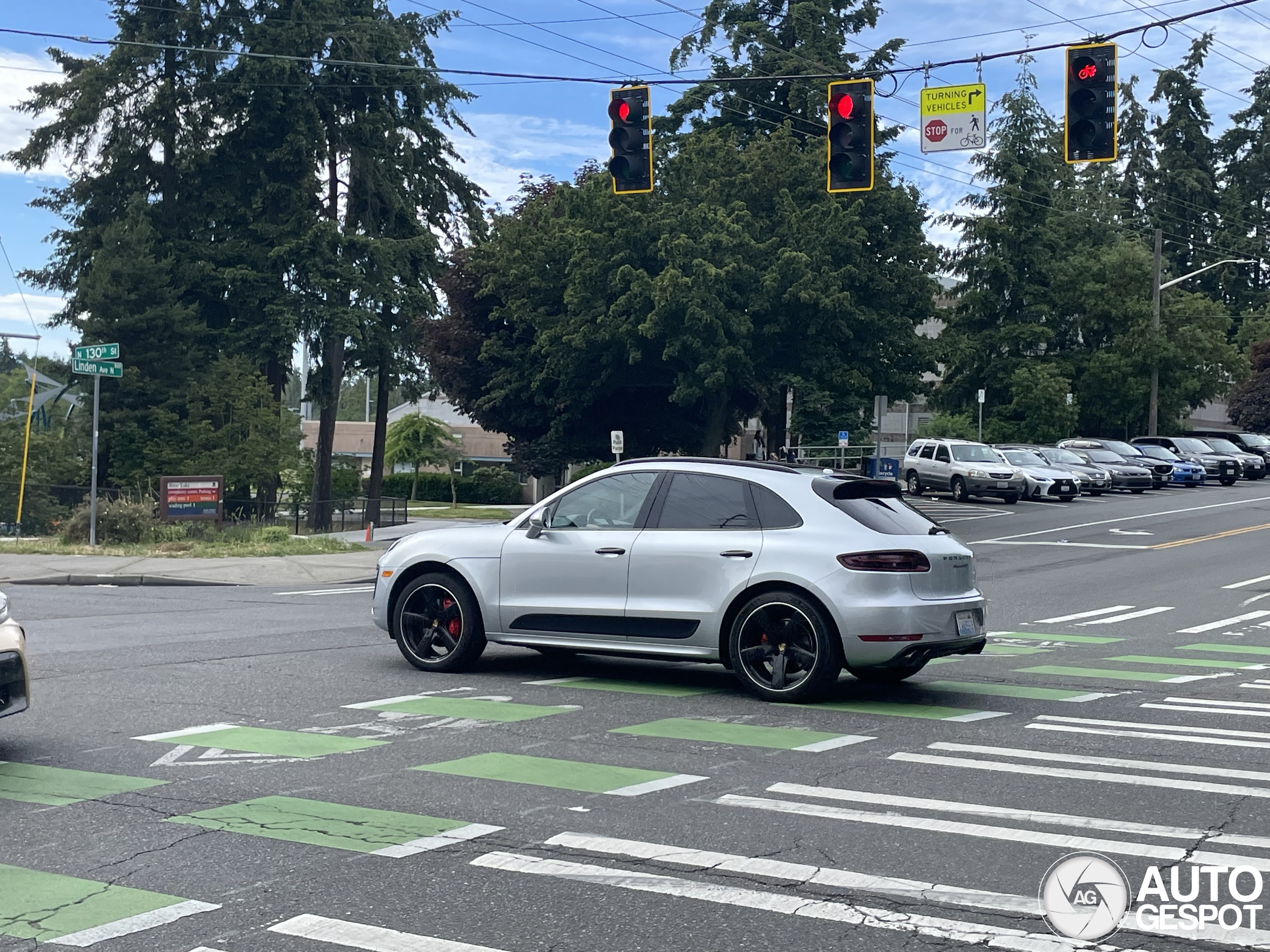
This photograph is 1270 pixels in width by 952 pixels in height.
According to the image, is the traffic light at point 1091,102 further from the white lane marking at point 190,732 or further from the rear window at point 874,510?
the white lane marking at point 190,732

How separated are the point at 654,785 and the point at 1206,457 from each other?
50.2 meters

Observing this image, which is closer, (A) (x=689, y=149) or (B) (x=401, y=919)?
(B) (x=401, y=919)

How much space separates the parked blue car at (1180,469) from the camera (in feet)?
166

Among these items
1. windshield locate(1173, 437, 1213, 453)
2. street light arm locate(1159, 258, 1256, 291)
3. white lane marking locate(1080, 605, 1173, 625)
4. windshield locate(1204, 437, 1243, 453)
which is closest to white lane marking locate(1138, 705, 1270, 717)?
white lane marking locate(1080, 605, 1173, 625)

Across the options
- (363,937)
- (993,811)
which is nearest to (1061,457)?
(993,811)

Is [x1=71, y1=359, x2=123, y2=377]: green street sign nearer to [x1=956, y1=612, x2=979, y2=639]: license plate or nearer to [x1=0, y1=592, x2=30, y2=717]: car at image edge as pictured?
[x1=0, y1=592, x2=30, y2=717]: car at image edge

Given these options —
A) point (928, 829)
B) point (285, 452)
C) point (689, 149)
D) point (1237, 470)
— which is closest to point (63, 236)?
point (285, 452)

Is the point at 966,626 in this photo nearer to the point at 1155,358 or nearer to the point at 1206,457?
the point at 1206,457

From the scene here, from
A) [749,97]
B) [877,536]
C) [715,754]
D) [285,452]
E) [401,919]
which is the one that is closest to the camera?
[401,919]

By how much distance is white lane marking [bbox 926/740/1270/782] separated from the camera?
24.1ft

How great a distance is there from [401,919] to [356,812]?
1.57m

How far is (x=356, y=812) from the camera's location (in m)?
6.36

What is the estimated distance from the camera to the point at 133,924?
486 centimetres

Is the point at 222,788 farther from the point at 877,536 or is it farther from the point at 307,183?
the point at 307,183
